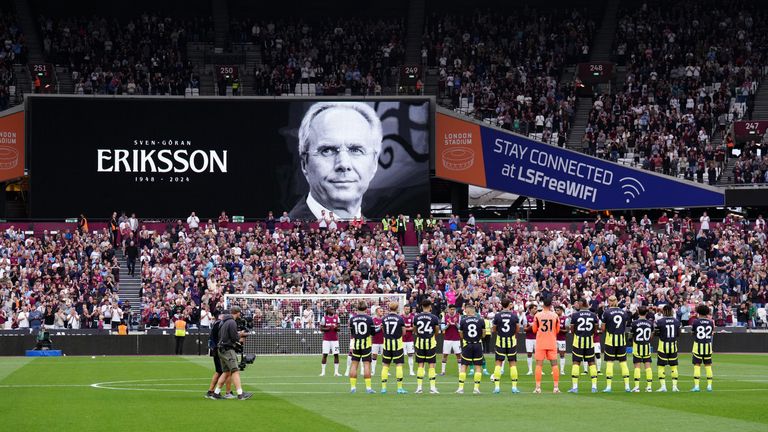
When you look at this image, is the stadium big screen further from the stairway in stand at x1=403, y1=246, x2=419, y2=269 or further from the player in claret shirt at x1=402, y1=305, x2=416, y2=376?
the player in claret shirt at x1=402, y1=305, x2=416, y2=376

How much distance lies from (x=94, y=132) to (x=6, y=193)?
6.63 m

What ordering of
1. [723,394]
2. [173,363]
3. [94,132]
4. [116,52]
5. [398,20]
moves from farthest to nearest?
1. [398,20]
2. [116,52]
3. [94,132]
4. [173,363]
5. [723,394]

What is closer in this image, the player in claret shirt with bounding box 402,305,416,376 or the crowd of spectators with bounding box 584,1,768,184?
the player in claret shirt with bounding box 402,305,416,376

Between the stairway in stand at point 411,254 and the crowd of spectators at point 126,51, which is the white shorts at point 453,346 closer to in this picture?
A: the stairway in stand at point 411,254

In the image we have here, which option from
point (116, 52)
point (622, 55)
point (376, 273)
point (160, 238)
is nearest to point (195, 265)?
point (160, 238)

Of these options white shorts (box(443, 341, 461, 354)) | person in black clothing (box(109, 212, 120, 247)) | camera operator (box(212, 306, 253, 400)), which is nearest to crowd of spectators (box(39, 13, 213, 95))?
person in black clothing (box(109, 212, 120, 247))

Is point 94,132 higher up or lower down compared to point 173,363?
higher up

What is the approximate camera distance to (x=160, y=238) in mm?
56219

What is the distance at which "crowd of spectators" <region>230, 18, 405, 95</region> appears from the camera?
6275 centimetres

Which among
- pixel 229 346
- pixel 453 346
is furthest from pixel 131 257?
pixel 229 346

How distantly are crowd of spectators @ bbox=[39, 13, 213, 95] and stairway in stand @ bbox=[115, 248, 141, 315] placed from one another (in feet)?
31.9

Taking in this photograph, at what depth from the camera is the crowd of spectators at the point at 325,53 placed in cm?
6275

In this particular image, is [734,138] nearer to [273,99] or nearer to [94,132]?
[273,99]

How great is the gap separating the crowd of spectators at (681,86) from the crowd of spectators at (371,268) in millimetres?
4551
